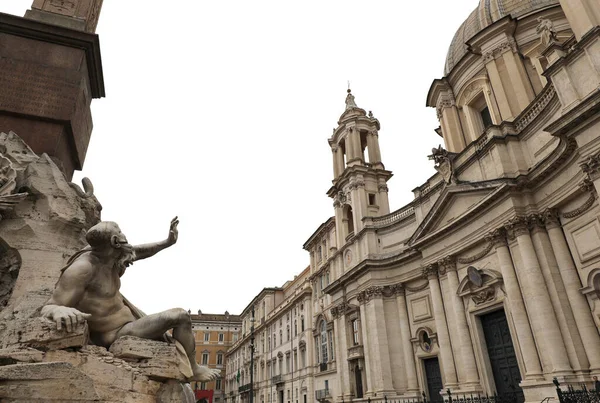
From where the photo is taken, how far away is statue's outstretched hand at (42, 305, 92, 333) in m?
2.63

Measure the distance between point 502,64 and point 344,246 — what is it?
15.4m

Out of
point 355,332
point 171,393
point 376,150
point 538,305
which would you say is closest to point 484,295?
point 538,305

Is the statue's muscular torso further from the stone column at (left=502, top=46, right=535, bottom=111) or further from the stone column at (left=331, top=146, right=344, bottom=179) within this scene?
the stone column at (left=331, top=146, right=344, bottom=179)

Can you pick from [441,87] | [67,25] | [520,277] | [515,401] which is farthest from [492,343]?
[67,25]

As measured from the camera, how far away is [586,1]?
1354 centimetres

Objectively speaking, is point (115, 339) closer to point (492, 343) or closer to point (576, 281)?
point (576, 281)

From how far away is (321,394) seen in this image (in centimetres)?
2948

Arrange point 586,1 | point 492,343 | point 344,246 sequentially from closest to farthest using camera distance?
1. point 586,1
2. point 492,343
3. point 344,246

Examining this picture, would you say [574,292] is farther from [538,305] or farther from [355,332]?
[355,332]

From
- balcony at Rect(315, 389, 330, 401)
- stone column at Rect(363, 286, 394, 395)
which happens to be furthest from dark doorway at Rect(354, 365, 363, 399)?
balcony at Rect(315, 389, 330, 401)

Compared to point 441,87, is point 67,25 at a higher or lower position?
lower

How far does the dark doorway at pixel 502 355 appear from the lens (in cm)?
1553

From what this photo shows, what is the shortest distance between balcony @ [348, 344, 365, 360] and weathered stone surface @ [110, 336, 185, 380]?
896 inches

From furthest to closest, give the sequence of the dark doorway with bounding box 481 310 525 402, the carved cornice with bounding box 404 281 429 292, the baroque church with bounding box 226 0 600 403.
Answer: the carved cornice with bounding box 404 281 429 292 < the dark doorway with bounding box 481 310 525 402 < the baroque church with bounding box 226 0 600 403
